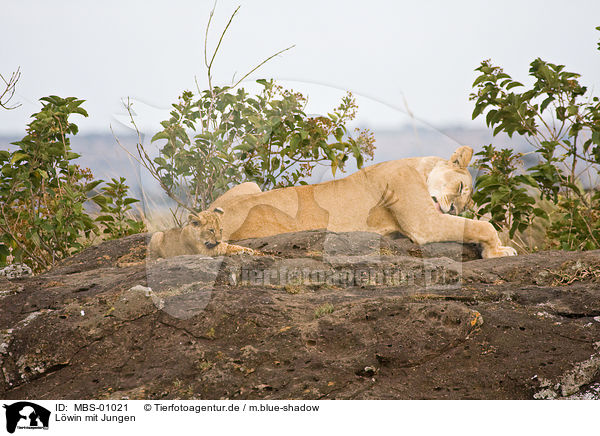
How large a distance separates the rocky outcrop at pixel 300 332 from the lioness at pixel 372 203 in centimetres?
109

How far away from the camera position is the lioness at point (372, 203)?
5.49 meters

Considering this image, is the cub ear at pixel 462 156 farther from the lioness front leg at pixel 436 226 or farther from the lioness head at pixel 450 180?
the lioness front leg at pixel 436 226

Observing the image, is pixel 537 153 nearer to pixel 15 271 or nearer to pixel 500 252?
pixel 500 252

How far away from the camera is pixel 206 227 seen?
4711mm

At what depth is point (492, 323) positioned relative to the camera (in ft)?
11.0

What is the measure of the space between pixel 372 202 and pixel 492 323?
2.42 meters

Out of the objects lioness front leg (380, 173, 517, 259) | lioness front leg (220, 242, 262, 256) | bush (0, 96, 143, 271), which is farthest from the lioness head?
bush (0, 96, 143, 271)

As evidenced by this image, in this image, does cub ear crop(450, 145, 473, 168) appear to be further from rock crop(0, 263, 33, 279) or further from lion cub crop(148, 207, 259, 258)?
rock crop(0, 263, 33, 279)

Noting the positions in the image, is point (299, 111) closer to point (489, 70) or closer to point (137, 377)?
point (489, 70)

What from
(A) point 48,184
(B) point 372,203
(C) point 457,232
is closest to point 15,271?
(A) point 48,184
